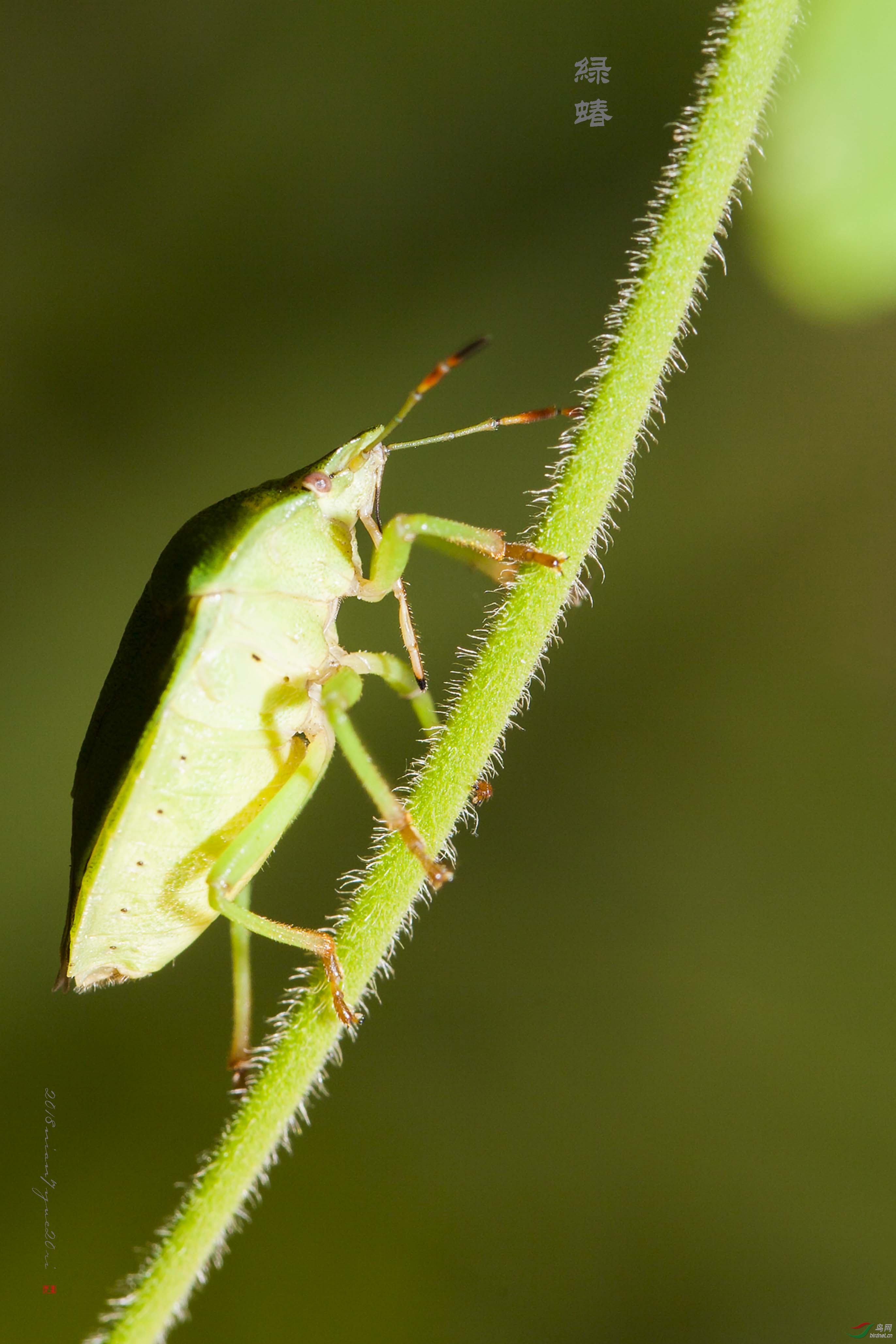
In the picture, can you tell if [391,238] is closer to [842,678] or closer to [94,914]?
[842,678]

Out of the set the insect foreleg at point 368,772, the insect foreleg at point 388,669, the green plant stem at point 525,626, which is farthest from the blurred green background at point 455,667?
the green plant stem at point 525,626

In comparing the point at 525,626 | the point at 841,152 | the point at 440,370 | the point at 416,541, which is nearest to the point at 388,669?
the point at 416,541

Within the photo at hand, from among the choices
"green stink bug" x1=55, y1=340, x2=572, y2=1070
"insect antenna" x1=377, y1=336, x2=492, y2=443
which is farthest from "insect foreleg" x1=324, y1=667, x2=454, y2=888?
"insect antenna" x1=377, y1=336, x2=492, y2=443

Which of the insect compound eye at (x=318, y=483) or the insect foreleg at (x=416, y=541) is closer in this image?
the insect foreleg at (x=416, y=541)

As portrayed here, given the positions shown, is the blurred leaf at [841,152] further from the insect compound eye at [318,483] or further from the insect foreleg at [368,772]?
the insect foreleg at [368,772]

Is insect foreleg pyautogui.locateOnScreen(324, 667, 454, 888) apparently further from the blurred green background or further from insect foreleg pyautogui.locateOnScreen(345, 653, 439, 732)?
the blurred green background

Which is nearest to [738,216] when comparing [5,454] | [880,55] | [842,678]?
[842,678]
